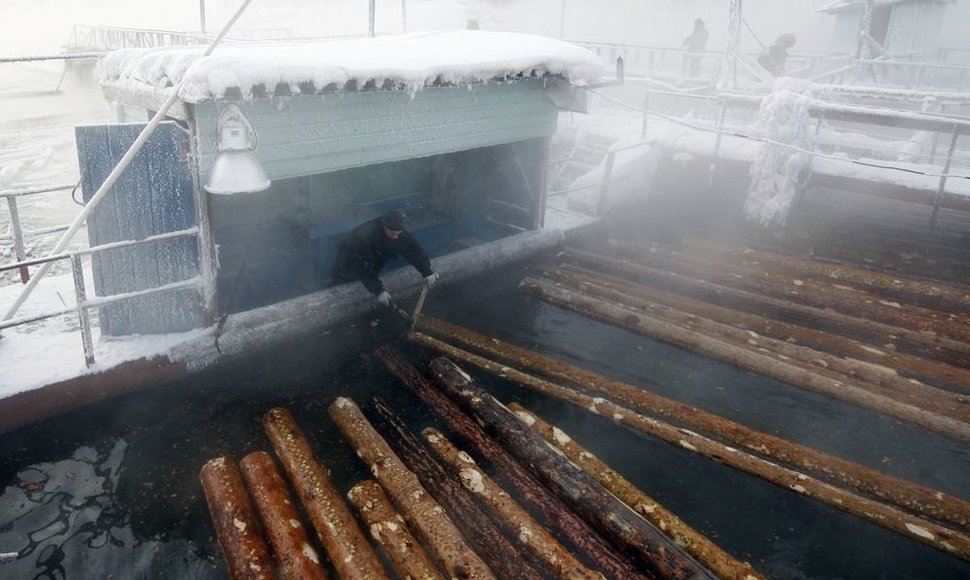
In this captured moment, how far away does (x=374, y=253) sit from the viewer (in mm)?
8367

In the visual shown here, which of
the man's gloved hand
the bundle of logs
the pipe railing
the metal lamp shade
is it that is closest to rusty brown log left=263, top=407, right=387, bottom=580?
the bundle of logs

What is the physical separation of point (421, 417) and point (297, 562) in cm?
242

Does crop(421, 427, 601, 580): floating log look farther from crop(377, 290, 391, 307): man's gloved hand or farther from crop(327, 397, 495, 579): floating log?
crop(377, 290, 391, 307): man's gloved hand

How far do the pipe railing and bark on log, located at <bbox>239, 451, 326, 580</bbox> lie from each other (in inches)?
88.9

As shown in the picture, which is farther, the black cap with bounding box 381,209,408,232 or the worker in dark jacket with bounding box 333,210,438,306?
the worker in dark jacket with bounding box 333,210,438,306

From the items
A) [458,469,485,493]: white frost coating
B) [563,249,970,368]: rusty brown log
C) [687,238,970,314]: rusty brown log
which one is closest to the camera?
[458,469,485,493]: white frost coating

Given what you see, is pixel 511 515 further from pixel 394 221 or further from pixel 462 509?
pixel 394 221

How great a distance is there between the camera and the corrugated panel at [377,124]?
689 centimetres

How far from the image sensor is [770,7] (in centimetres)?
5956

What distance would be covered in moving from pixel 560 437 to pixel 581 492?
81 centimetres

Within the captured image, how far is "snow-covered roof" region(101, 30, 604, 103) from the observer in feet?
19.8

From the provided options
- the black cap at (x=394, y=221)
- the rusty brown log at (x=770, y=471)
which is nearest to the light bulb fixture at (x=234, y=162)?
the black cap at (x=394, y=221)

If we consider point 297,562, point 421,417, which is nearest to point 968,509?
point 421,417

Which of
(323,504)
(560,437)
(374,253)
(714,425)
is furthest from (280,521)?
(374,253)
